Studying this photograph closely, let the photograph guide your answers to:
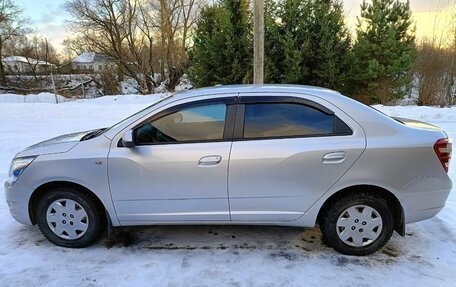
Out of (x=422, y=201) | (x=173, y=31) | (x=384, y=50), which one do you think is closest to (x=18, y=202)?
(x=422, y=201)

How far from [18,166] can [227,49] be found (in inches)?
527

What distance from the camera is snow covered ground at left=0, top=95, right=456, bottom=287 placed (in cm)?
296

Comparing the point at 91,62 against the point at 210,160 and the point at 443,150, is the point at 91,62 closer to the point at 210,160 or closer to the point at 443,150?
the point at 210,160

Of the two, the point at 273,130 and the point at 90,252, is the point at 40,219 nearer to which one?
the point at 90,252

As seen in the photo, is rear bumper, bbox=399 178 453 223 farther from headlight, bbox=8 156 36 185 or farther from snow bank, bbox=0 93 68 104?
snow bank, bbox=0 93 68 104

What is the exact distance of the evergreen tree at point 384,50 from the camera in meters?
14.2

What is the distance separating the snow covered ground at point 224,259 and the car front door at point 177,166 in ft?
1.22

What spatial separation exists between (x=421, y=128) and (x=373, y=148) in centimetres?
61

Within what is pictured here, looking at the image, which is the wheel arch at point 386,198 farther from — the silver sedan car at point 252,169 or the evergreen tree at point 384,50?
the evergreen tree at point 384,50

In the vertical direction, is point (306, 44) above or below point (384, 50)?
above

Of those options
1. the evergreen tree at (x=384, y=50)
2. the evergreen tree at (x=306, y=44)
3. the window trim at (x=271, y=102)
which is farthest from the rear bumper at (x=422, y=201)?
the evergreen tree at (x=384, y=50)

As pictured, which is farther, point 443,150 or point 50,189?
point 50,189

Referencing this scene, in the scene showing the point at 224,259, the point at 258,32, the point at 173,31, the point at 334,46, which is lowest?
the point at 224,259

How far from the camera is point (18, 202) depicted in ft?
11.5
